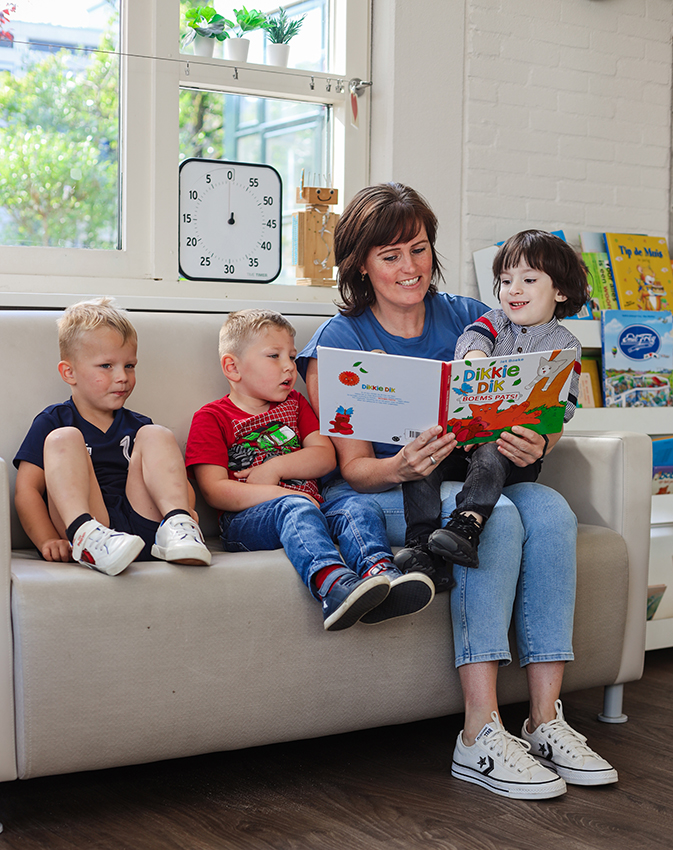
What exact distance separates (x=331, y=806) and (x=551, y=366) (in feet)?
2.61

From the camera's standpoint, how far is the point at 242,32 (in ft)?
8.80

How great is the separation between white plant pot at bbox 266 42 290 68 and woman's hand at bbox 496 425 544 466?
1627 millimetres

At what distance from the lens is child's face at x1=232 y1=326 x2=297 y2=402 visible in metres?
1.80

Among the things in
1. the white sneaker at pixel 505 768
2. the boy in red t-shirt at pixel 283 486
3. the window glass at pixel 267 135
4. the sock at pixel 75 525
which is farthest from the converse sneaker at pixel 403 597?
the window glass at pixel 267 135

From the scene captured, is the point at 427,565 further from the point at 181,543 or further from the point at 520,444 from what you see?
the point at 181,543

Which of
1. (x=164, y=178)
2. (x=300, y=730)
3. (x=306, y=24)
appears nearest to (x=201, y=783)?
(x=300, y=730)

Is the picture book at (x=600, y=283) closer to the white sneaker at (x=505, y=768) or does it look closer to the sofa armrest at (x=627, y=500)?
the sofa armrest at (x=627, y=500)

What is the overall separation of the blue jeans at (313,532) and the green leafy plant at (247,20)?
5.37 ft

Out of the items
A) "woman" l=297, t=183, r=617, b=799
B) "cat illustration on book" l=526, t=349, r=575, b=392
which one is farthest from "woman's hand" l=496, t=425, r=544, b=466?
"cat illustration on book" l=526, t=349, r=575, b=392

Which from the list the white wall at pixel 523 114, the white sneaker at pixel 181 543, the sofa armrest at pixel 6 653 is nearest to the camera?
the sofa armrest at pixel 6 653

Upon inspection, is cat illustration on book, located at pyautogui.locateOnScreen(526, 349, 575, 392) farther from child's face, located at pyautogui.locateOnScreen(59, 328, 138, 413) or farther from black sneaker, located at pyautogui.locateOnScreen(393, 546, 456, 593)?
child's face, located at pyautogui.locateOnScreen(59, 328, 138, 413)

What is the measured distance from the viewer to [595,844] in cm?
131

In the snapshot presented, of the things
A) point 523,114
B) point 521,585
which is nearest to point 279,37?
point 523,114

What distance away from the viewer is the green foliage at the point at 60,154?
7.95 ft
